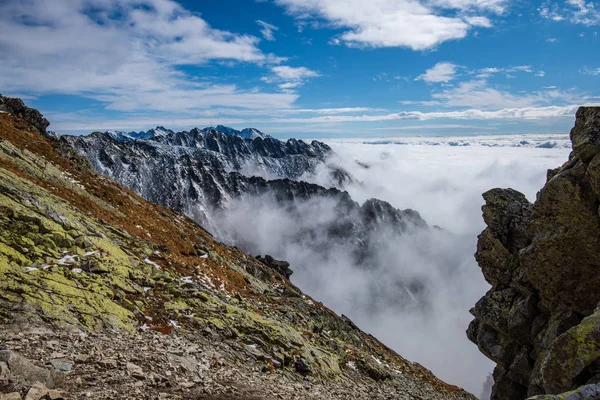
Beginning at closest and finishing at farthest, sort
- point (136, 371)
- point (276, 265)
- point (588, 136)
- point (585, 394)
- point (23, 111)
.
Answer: point (585, 394)
point (136, 371)
point (588, 136)
point (23, 111)
point (276, 265)

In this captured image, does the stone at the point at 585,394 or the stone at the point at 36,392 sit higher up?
the stone at the point at 585,394

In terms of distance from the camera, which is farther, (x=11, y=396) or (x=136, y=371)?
(x=136, y=371)

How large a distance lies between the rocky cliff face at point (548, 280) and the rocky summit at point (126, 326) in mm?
8120

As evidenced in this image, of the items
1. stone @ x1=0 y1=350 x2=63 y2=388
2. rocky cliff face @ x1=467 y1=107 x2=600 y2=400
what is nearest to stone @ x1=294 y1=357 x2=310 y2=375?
rocky cliff face @ x1=467 y1=107 x2=600 y2=400

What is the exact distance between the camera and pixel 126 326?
57.9 feet

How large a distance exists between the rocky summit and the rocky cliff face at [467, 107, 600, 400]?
8120 millimetres

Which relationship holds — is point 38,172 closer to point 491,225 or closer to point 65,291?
point 65,291

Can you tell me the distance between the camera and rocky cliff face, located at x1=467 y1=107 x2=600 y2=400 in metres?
18.7

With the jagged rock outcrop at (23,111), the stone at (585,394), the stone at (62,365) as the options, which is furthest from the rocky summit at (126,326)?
the jagged rock outcrop at (23,111)

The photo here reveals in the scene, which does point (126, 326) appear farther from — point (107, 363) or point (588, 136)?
point (588, 136)

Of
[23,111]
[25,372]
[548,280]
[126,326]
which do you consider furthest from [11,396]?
[23,111]

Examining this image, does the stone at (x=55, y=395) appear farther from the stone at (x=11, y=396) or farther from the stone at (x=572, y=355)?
the stone at (x=572, y=355)

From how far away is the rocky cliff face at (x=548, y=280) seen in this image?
18.7 meters

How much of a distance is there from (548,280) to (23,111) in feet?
237
